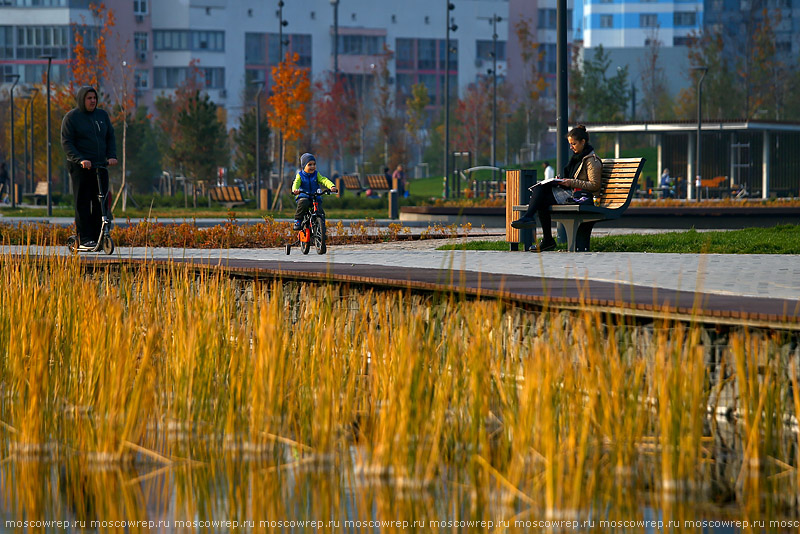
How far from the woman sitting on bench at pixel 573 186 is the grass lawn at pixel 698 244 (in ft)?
2.69

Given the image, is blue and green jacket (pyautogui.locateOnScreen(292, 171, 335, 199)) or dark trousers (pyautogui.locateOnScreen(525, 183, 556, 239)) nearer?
dark trousers (pyautogui.locateOnScreen(525, 183, 556, 239))

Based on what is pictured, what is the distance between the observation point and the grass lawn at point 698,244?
13359 millimetres

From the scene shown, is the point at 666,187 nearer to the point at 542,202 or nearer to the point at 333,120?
the point at 542,202

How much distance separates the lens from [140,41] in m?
88.8

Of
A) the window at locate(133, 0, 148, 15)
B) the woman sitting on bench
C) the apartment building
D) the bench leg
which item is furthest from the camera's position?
the window at locate(133, 0, 148, 15)

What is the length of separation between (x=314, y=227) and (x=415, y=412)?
8.88 m

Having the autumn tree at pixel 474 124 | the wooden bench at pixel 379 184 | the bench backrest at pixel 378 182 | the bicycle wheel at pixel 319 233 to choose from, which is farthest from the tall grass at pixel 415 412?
the autumn tree at pixel 474 124

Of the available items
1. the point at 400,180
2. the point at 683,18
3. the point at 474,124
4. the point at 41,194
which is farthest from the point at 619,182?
the point at 683,18

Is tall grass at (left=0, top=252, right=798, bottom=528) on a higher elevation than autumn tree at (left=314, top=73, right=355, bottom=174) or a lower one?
lower

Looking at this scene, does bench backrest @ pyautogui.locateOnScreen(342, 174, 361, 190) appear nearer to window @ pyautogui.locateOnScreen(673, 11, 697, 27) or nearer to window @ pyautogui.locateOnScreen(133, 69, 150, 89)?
window @ pyautogui.locateOnScreen(133, 69, 150, 89)

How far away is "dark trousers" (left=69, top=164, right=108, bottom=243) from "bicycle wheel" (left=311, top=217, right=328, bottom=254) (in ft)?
7.49

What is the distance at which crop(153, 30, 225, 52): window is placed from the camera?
89.2 meters

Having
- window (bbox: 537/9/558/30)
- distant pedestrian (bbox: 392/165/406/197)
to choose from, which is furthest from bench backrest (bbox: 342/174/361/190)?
window (bbox: 537/9/558/30)

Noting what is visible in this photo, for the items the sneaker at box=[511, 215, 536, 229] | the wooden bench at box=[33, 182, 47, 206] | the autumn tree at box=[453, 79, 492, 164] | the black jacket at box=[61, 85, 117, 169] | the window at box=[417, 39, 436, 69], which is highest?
the window at box=[417, 39, 436, 69]
